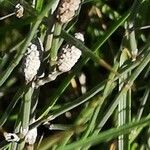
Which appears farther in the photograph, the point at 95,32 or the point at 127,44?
the point at 95,32

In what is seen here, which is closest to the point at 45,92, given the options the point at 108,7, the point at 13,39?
the point at 13,39

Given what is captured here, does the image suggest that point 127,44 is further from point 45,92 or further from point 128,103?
point 45,92

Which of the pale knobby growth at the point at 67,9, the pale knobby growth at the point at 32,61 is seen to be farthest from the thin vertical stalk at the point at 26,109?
the pale knobby growth at the point at 67,9

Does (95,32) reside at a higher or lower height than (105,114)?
higher

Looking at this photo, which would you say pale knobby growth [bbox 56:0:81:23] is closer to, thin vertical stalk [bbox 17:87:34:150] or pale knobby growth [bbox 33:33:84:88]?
pale knobby growth [bbox 33:33:84:88]

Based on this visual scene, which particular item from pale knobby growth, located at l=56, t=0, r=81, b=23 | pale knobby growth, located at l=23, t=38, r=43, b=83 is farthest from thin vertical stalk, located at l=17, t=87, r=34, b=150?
pale knobby growth, located at l=56, t=0, r=81, b=23

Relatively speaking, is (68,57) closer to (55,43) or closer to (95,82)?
(55,43)

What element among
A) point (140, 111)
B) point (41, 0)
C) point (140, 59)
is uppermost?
point (41, 0)
